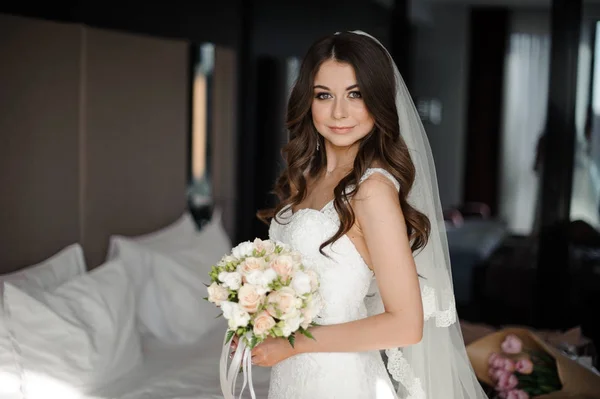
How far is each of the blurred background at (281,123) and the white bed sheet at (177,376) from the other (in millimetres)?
633

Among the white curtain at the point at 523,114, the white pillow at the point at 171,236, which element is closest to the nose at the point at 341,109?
the white pillow at the point at 171,236

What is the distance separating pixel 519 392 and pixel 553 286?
147 cm

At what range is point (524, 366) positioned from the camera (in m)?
3.24

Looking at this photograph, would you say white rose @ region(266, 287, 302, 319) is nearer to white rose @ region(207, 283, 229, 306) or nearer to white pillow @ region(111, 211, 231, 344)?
white rose @ region(207, 283, 229, 306)

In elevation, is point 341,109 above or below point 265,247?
above

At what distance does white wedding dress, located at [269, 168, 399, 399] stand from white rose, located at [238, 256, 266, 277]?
212mm

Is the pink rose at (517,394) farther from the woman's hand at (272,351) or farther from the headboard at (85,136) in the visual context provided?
the headboard at (85,136)

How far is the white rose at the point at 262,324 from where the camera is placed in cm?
195

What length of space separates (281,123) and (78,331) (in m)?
2.63

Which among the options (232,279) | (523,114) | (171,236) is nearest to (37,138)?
(171,236)

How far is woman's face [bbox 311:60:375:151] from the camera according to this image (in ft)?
7.44

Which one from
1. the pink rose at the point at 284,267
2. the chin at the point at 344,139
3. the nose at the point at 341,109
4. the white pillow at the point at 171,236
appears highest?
the nose at the point at 341,109

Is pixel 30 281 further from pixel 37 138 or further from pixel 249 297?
pixel 249 297

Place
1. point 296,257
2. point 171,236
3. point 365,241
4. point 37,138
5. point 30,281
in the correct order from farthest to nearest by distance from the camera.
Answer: point 171,236, point 37,138, point 30,281, point 365,241, point 296,257
